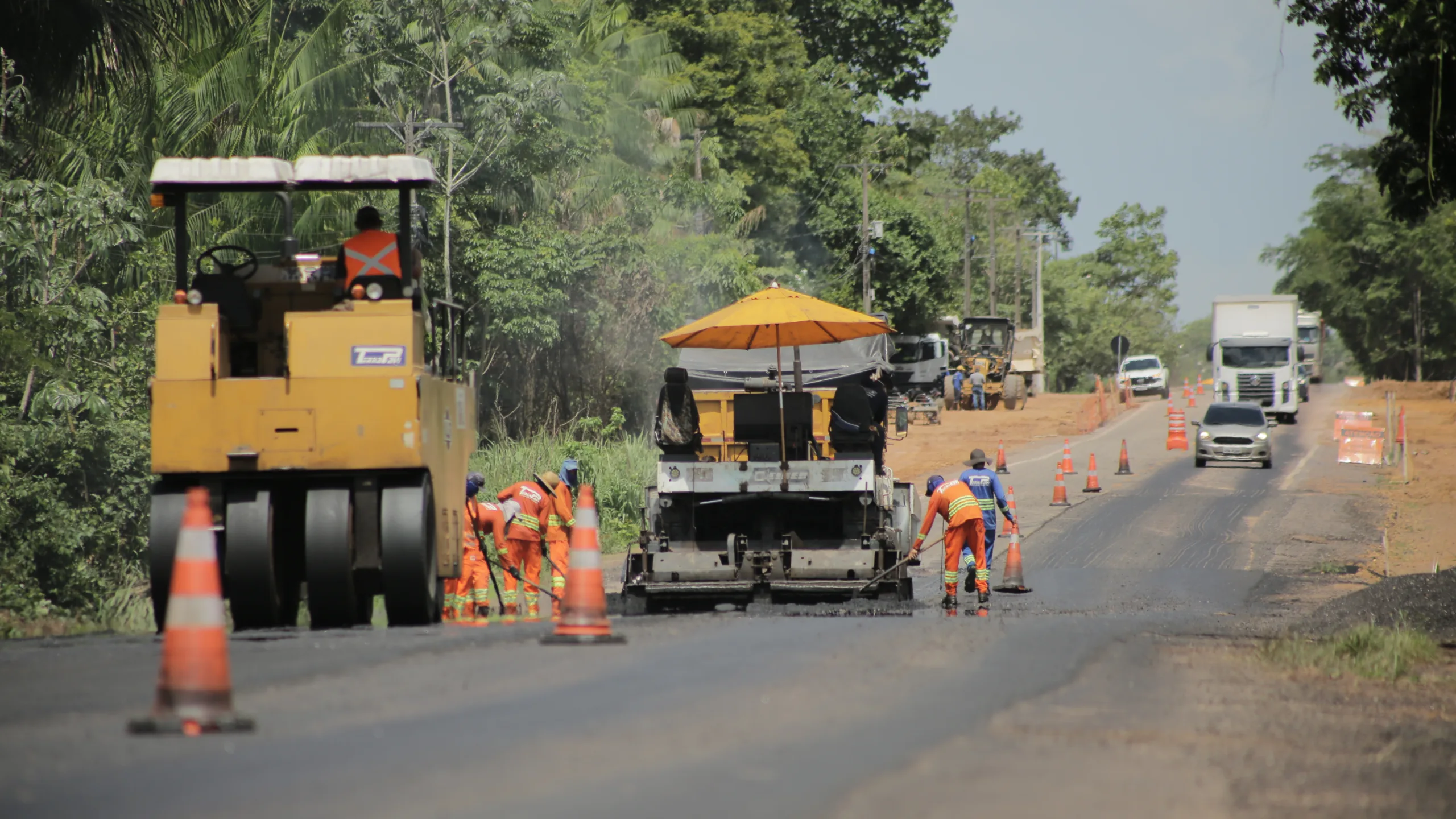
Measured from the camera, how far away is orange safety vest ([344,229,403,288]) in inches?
399

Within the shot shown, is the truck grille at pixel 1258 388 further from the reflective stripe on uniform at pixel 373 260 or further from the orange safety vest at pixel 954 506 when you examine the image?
the reflective stripe on uniform at pixel 373 260

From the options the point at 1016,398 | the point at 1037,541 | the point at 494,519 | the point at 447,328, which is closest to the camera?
the point at 447,328

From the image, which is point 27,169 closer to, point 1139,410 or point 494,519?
point 494,519

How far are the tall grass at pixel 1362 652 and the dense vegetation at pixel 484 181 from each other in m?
6.37

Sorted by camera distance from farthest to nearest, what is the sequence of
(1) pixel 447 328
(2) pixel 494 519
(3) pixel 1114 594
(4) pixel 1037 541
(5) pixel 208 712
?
(4) pixel 1037 541 → (3) pixel 1114 594 → (2) pixel 494 519 → (1) pixel 447 328 → (5) pixel 208 712

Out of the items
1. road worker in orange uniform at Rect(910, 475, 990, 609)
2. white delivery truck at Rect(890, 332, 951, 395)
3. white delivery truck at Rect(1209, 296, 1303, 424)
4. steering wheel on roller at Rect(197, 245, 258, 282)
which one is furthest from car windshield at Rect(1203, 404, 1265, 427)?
steering wheel on roller at Rect(197, 245, 258, 282)

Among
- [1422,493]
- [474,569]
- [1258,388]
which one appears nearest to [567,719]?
[474,569]

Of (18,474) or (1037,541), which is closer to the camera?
(18,474)

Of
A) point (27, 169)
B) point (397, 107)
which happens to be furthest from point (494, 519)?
point (397, 107)

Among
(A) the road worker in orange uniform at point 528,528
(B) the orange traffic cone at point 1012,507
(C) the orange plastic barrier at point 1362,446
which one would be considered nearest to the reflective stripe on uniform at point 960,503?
(A) the road worker in orange uniform at point 528,528

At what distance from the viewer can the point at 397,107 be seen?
3269 centimetres

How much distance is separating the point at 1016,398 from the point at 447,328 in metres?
45.9

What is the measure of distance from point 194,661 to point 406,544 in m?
3.92

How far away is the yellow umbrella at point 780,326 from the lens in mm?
14969
